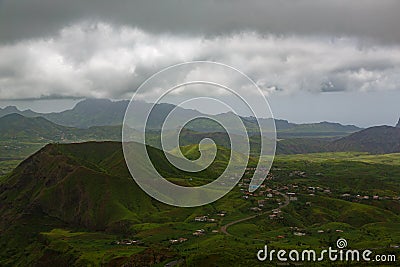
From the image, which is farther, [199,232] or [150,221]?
[150,221]

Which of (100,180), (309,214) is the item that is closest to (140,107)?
(309,214)

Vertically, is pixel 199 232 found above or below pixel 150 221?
above

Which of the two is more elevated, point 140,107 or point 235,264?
point 140,107

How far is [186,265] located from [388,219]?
90408mm

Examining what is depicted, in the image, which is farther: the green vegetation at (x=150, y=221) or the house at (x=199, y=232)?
the house at (x=199, y=232)

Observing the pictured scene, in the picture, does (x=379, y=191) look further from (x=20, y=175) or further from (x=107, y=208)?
(x=20, y=175)

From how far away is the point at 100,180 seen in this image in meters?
164

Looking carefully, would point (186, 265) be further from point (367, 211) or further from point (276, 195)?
point (276, 195)

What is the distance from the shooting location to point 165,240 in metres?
112

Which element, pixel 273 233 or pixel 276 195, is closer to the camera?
pixel 273 233

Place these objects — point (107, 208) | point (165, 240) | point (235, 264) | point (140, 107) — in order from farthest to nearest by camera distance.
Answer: point (107, 208)
point (165, 240)
point (235, 264)
point (140, 107)

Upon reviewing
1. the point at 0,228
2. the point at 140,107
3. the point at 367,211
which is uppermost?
the point at 140,107

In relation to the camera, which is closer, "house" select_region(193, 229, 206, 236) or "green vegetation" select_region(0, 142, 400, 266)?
"green vegetation" select_region(0, 142, 400, 266)

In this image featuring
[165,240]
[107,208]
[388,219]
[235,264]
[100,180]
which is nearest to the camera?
[235,264]
